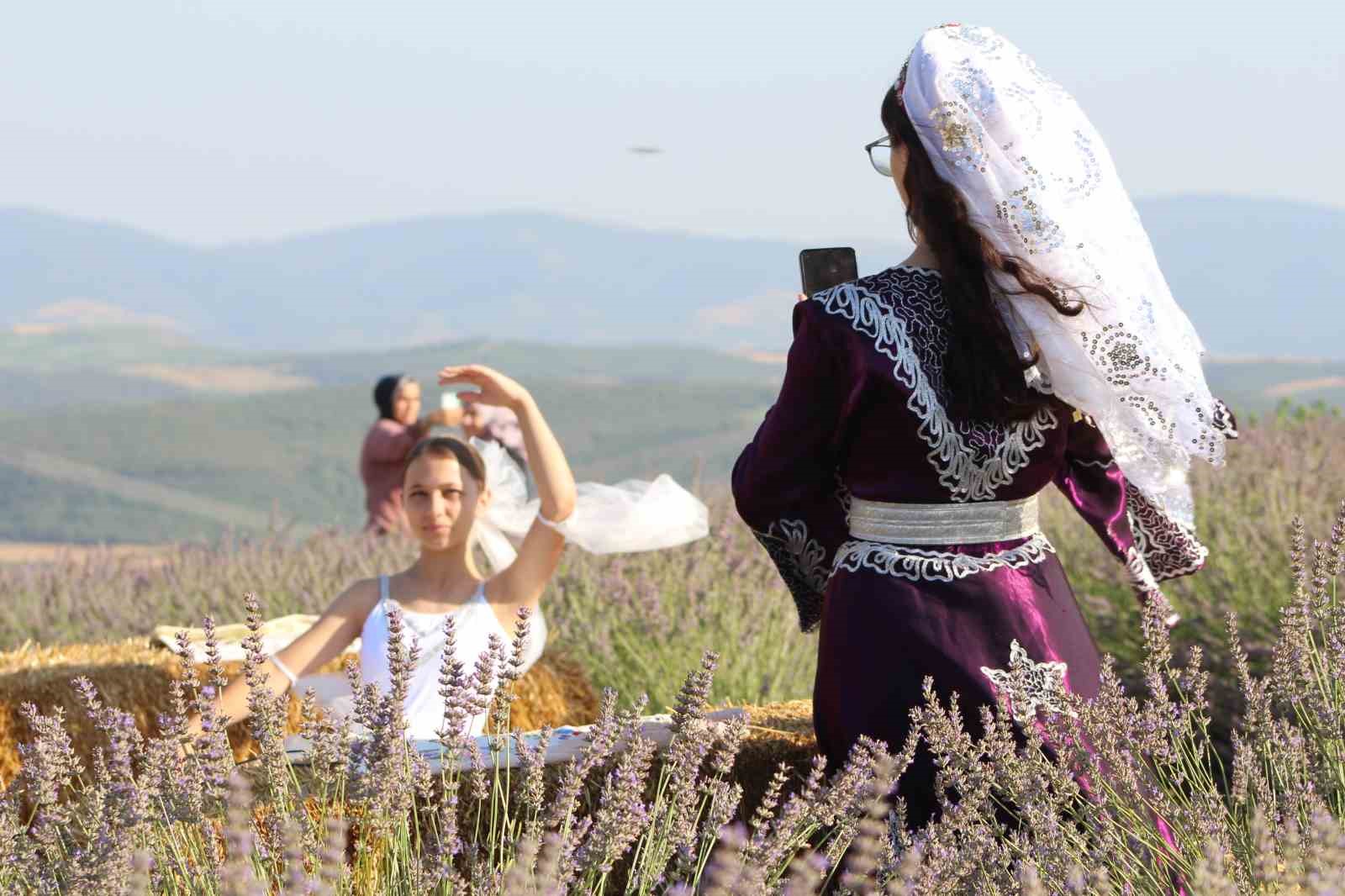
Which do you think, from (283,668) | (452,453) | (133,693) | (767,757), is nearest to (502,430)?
(133,693)

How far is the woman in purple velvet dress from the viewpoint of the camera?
2.44 m

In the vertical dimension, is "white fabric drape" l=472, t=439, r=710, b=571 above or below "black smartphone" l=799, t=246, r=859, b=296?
below

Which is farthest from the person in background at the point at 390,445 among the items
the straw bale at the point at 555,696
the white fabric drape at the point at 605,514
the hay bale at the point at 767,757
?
the hay bale at the point at 767,757

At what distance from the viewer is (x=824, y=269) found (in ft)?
9.19

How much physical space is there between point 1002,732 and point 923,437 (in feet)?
1.65

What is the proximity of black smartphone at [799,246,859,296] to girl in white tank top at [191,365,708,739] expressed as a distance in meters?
0.87

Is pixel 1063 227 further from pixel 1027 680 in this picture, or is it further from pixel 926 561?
pixel 1027 680

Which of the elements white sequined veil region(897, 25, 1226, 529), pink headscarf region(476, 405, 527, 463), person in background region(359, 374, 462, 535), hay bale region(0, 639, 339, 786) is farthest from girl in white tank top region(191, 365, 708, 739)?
person in background region(359, 374, 462, 535)

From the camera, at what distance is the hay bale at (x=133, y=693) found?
4480 mm

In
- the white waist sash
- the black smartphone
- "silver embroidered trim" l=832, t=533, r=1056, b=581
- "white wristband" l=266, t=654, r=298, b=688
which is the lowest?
"white wristband" l=266, t=654, r=298, b=688

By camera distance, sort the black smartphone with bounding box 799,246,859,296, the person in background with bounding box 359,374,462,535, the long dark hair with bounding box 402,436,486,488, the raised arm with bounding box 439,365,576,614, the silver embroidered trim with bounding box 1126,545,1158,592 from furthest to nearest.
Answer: the person in background with bounding box 359,374,462,535
the long dark hair with bounding box 402,436,486,488
the raised arm with bounding box 439,365,576,614
the silver embroidered trim with bounding box 1126,545,1158,592
the black smartphone with bounding box 799,246,859,296

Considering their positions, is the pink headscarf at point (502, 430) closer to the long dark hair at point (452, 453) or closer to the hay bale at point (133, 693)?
the hay bale at point (133, 693)

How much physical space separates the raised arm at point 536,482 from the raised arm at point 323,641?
0.29 m

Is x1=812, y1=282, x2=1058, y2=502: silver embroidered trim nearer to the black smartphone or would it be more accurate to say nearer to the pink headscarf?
the black smartphone
